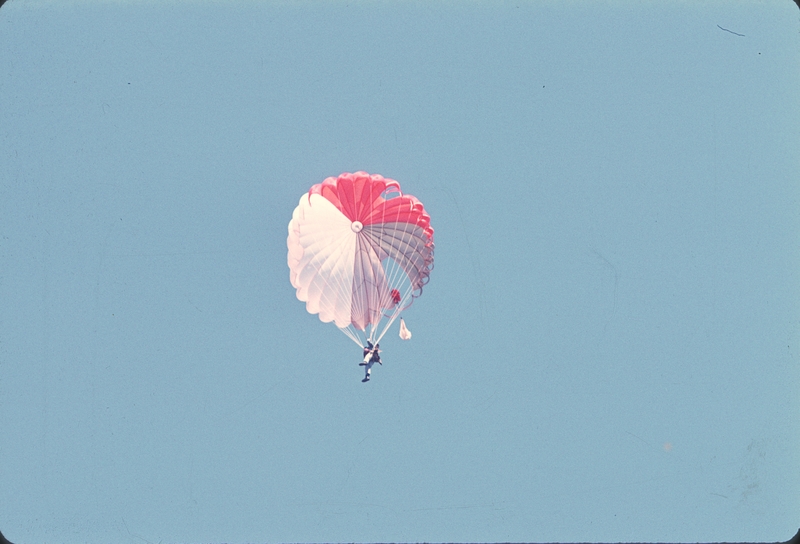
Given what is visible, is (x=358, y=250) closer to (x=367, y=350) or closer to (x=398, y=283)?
(x=398, y=283)

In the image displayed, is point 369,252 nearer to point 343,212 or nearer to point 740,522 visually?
point 343,212

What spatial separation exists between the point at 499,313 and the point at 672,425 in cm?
183

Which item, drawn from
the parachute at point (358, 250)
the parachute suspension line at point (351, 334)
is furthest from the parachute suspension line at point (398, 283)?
the parachute suspension line at point (351, 334)

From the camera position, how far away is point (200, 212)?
19.0 feet

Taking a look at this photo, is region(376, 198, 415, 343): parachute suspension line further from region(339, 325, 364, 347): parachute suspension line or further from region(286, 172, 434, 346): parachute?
region(339, 325, 364, 347): parachute suspension line

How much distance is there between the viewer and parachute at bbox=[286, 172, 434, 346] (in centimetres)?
511

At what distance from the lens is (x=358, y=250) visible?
5355mm

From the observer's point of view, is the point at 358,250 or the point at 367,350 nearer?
the point at 358,250

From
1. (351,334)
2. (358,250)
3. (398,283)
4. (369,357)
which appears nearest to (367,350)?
(369,357)

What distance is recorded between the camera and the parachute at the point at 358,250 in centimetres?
511

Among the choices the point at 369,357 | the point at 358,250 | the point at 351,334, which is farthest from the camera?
the point at 351,334

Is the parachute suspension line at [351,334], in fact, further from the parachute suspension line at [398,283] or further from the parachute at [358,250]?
the parachute suspension line at [398,283]

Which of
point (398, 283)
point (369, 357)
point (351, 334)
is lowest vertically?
point (369, 357)

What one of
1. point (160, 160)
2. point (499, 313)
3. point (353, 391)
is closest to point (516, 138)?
point (499, 313)
